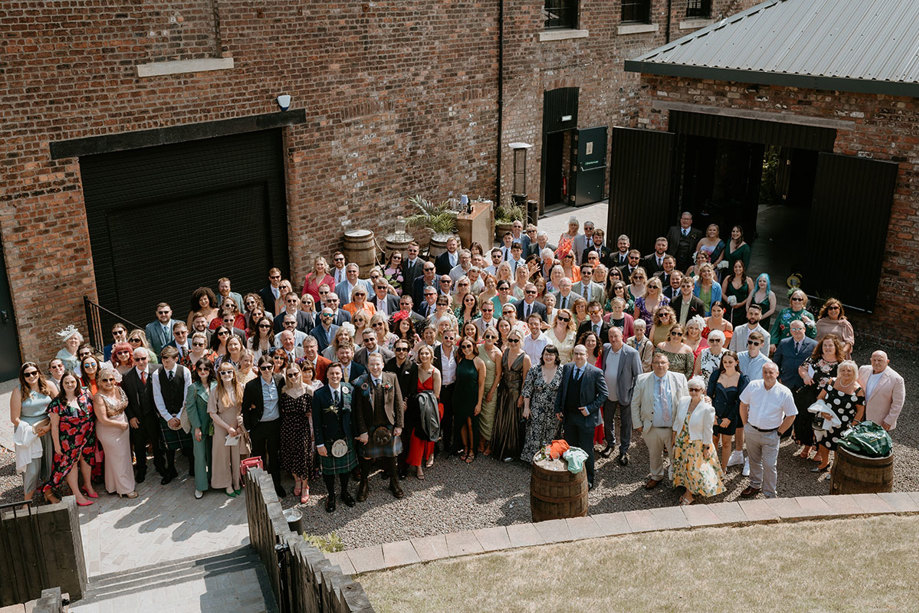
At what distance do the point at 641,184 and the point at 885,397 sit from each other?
24.8ft

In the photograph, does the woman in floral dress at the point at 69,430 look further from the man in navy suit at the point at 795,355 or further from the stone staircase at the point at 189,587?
the man in navy suit at the point at 795,355

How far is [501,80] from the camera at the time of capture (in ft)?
60.9

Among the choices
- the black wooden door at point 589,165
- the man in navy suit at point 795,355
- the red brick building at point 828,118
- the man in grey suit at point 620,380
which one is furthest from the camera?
the black wooden door at point 589,165

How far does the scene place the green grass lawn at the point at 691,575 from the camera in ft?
24.2

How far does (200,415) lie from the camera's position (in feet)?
31.5

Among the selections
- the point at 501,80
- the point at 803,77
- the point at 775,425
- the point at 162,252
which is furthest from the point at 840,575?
the point at 501,80

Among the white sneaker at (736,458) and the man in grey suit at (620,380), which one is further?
the white sneaker at (736,458)

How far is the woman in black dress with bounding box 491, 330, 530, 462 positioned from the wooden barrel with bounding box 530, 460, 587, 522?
163 centimetres

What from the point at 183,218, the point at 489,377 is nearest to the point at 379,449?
the point at 489,377

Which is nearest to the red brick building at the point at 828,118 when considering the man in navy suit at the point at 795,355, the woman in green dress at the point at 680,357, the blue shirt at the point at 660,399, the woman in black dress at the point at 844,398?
the man in navy suit at the point at 795,355

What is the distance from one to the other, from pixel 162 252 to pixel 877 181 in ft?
36.7

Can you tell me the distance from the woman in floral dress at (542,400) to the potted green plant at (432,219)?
6.99 m

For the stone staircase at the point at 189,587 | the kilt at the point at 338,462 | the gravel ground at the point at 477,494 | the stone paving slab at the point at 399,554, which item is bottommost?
the gravel ground at the point at 477,494

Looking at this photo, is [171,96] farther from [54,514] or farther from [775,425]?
[775,425]
